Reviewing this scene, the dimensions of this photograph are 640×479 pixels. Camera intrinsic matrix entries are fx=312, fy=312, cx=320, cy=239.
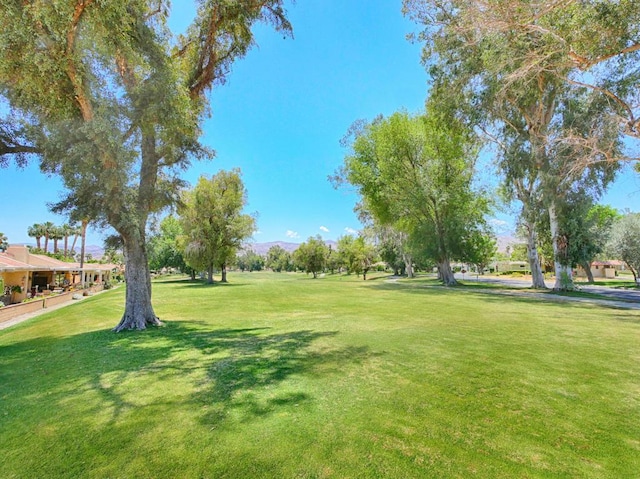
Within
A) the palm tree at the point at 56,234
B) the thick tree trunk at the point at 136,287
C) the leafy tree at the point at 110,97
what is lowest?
the thick tree trunk at the point at 136,287

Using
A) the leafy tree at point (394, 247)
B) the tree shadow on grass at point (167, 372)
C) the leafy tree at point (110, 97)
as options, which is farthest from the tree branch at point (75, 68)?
the leafy tree at point (394, 247)

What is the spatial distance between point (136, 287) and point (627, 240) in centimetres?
4081

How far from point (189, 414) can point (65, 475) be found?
4.06 feet

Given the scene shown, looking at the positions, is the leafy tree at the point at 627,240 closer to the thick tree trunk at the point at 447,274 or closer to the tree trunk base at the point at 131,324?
the thick tree trunk at the point at 447,274

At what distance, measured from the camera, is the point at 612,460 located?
2.82m

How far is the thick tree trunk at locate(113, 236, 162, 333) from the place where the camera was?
10117 mm

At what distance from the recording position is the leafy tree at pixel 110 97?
7.30 m

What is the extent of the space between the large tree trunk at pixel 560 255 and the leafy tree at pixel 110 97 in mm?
19378

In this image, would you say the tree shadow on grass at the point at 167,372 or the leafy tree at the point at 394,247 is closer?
the tree shadow on grass at the point at 167,372

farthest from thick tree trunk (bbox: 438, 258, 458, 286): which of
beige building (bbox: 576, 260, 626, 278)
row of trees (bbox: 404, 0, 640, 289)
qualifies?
beige building (bbox: 576, 260, 626, 278)

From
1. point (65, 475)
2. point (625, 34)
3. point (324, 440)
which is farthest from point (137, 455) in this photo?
point (625, 34)

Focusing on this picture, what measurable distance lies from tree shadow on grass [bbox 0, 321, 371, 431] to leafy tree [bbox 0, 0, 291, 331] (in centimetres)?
286

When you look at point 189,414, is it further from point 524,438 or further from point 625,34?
point 625,34

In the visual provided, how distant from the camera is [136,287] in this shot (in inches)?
409
